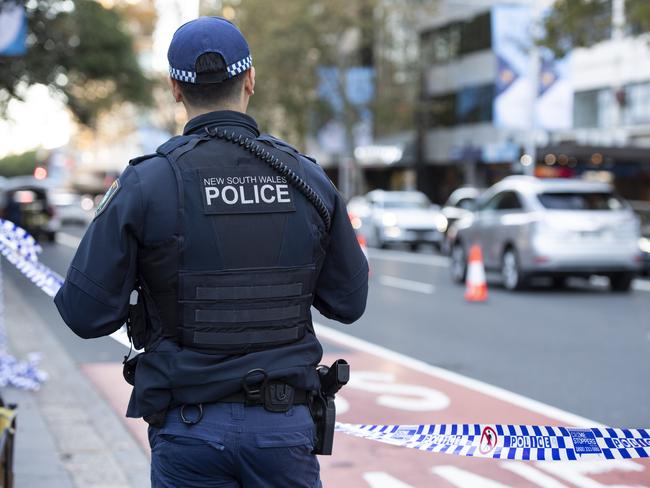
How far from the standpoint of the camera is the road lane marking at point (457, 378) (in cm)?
779

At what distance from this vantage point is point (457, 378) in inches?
375

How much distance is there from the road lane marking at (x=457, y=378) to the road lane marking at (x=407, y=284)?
200 inches

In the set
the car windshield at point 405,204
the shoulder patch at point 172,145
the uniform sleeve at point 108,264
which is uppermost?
the shoulder patch at point 172,145

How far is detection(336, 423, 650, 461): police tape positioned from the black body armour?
31.1 inches

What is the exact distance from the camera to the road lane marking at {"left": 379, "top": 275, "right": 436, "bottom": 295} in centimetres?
1834

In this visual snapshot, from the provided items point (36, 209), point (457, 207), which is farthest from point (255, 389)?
point (36, 209)

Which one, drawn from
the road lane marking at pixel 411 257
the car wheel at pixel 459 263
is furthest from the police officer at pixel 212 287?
the road lane marking at pixel 411 257

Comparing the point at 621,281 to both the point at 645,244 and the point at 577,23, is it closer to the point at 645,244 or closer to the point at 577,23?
the point at 645,244

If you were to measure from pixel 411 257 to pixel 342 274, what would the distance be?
25.5 meters

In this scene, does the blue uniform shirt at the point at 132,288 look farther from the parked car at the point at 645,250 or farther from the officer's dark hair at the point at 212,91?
the parked car at the point at 645,250

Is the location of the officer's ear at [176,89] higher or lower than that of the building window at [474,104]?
lower

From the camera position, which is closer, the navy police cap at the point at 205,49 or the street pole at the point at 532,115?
the navy police cap at the point at 205,49

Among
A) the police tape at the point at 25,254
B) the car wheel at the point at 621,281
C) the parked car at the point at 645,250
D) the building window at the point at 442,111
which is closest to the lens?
the police tape at the point at 25,254

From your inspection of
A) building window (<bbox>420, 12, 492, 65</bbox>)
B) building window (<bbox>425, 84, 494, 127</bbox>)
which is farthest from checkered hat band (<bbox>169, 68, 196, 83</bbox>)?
Result: building window (<bbox>420, 12, 492, 65</bbox>)
